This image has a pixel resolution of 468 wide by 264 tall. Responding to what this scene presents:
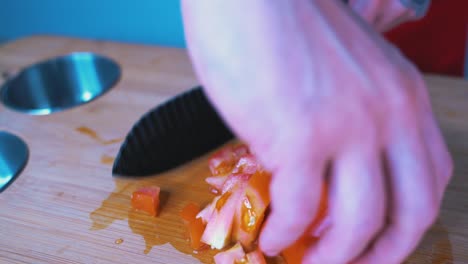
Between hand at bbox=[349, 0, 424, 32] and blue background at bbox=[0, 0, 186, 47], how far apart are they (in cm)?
88

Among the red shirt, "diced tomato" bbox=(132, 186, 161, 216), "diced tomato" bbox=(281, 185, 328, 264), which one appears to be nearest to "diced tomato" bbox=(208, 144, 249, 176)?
"diced tomato" bbox=(132, 186, 161, 216)

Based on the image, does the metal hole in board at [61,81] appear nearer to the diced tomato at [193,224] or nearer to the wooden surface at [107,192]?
the wooden surface at [107,192]

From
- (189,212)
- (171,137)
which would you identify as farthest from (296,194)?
(171,137)

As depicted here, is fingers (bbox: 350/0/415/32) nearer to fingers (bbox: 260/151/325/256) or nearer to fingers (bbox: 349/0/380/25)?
fingers (bbox: 349/0/380/25)

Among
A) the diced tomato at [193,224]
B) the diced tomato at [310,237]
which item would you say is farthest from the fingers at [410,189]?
the diced tomato at [193,224]

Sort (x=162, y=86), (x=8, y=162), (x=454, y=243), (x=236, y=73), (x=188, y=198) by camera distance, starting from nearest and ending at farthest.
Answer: (x=236, y=73) → (x=454, y=243) → (x=188, y=198) → (x=8, y=162) → (x=162, y=86)

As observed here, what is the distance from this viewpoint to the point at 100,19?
1.76m

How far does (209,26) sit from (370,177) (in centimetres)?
22

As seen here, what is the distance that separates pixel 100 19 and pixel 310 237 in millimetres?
1396

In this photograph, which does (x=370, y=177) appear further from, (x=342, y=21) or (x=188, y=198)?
(x=188, y=198)

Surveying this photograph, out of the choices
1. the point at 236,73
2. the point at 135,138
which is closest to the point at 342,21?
the point at 236,73

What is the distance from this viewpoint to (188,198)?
880mm

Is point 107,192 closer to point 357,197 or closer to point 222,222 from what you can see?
point 222,222

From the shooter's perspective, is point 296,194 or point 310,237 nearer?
point 296,194
